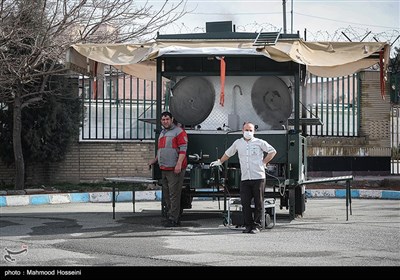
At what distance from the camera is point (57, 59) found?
837 inches

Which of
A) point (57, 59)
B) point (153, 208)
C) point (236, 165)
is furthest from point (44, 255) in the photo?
point (57, 59)

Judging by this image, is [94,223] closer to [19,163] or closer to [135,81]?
[19,163]

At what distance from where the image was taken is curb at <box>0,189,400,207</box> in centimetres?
2005

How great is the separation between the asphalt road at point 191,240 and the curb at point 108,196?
213cm

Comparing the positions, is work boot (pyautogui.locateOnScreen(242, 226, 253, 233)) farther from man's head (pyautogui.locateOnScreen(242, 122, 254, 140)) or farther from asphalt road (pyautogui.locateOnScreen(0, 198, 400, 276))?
man's head (pyautogui.locateOnScreen(242, 122, 254, 140))

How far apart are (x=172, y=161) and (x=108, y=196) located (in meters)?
7.49

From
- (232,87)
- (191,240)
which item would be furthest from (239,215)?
(232,87)

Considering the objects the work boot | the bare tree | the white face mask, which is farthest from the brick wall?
the work boot

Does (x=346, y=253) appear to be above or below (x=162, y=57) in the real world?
below

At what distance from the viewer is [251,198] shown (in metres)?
13.6

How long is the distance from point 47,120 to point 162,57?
335 inches

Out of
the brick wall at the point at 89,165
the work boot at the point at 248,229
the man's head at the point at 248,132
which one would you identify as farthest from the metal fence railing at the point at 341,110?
the work boot at the point at 248,229

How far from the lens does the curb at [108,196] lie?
2005 centimetres

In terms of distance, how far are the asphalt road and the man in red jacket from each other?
33cm
